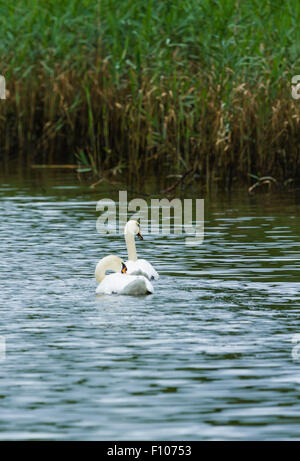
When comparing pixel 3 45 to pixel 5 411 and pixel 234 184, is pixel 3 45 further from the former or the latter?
pixel 5 411

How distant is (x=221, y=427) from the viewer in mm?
6883

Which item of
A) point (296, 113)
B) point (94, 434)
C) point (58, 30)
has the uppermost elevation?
point (58, 30)

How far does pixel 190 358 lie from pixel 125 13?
12662mm

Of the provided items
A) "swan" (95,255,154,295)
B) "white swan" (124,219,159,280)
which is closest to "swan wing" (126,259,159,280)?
"white swan" (124,219,159,280)

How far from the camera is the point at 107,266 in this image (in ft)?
36.5

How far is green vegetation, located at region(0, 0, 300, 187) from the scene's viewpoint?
17359 mm

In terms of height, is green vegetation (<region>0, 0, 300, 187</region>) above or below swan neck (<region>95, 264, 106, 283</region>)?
above

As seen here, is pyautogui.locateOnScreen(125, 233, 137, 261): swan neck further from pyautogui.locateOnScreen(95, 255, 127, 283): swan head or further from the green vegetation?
the green vegetation

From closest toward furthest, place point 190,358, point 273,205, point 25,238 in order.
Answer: point 190,358
point 25,238
point 273,205

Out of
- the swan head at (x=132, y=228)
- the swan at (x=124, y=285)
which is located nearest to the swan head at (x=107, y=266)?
the swan at (x=124, y=285)

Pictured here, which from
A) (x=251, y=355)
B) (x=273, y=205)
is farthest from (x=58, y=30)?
(x=251, y=355)

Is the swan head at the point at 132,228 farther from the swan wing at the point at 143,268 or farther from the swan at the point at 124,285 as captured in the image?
the swan at the point at 124,285

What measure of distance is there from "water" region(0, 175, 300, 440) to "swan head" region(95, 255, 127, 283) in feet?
0.54

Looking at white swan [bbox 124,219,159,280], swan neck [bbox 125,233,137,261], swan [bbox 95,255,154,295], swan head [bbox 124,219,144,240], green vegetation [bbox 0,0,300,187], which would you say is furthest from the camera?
green vegetation [bbox 0,0,300,187]
